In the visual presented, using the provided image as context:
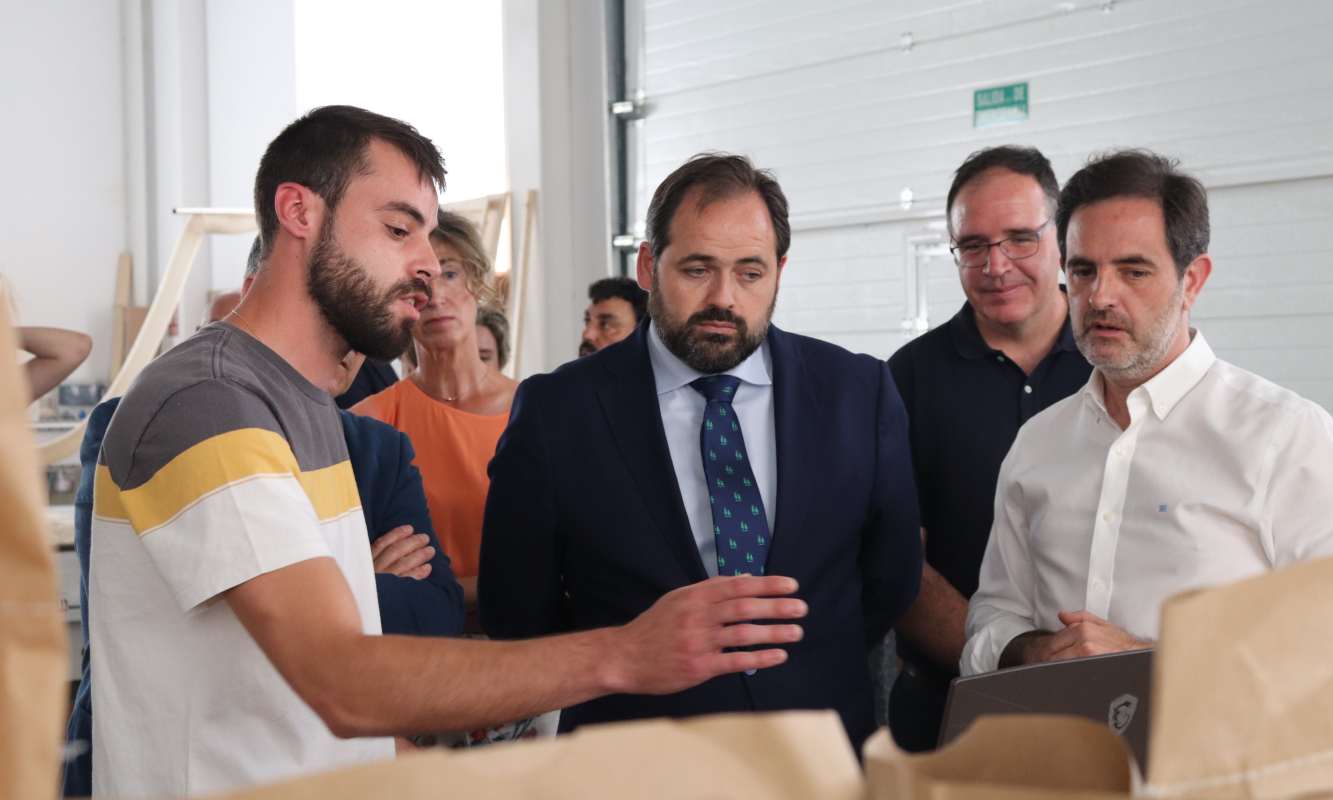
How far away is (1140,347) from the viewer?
7.51 ft

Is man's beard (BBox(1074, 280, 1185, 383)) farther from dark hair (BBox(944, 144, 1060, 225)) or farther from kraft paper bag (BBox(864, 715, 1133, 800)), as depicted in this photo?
kraft paper bag (BBox(864, 715, 1133, 800))

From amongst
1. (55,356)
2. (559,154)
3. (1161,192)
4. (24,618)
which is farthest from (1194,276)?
(559,154)

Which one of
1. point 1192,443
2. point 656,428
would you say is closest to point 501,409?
point 656,428

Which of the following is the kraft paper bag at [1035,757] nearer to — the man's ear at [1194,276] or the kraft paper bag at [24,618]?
the kraft paper bag at [24,618]

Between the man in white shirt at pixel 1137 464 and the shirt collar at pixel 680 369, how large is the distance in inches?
20.3

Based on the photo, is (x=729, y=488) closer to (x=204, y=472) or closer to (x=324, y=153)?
(x=324, y=153)

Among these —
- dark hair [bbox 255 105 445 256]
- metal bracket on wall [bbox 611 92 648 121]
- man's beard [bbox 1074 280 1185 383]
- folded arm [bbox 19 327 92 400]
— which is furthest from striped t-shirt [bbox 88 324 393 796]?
metal bracket on wall [bbox 611 92 648 121]

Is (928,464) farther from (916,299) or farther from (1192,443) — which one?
(916,299)

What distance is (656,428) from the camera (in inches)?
97.4

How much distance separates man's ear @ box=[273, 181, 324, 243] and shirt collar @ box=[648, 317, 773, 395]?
862mm

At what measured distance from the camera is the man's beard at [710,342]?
2516 millimetres

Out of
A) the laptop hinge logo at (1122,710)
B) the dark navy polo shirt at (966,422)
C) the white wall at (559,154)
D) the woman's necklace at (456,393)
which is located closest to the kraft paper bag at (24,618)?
the laptop hinge logo at (1122,710)

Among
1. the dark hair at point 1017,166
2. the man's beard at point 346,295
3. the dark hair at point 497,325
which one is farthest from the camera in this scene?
the dark hair at point 497,325

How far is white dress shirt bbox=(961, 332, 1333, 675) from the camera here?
82.1 inches
